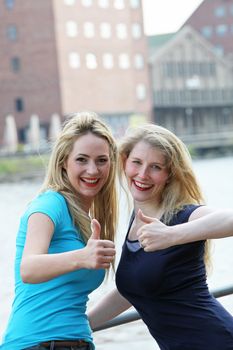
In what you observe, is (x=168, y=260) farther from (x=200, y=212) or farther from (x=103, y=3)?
(x=103, y=3)

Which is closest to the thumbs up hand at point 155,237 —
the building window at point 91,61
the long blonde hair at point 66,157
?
the long blonde hair at point 66,157

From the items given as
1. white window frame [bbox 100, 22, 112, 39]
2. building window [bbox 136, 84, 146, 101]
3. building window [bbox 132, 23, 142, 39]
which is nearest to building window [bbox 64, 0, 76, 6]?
white window frame [bbox 100, 22, 112, 39]

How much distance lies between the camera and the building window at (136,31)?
6506 centimetres

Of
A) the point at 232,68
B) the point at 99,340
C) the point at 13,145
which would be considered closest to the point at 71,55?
the point at 13,145

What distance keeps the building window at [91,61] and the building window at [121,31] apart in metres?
3.00

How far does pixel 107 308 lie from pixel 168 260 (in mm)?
425

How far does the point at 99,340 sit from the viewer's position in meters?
3.72

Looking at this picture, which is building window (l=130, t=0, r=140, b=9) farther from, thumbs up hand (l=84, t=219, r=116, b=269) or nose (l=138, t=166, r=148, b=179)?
thumbs up hand (l=84, t=219, r=116, b=269)

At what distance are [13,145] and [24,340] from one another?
52551 millimetres

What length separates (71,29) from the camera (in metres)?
61.2

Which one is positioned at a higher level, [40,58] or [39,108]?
[40,58]

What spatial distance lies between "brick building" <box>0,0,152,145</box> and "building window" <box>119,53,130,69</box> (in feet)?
0.25

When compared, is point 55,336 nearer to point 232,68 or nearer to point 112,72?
point 112,72

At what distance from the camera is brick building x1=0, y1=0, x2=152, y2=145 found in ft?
198
